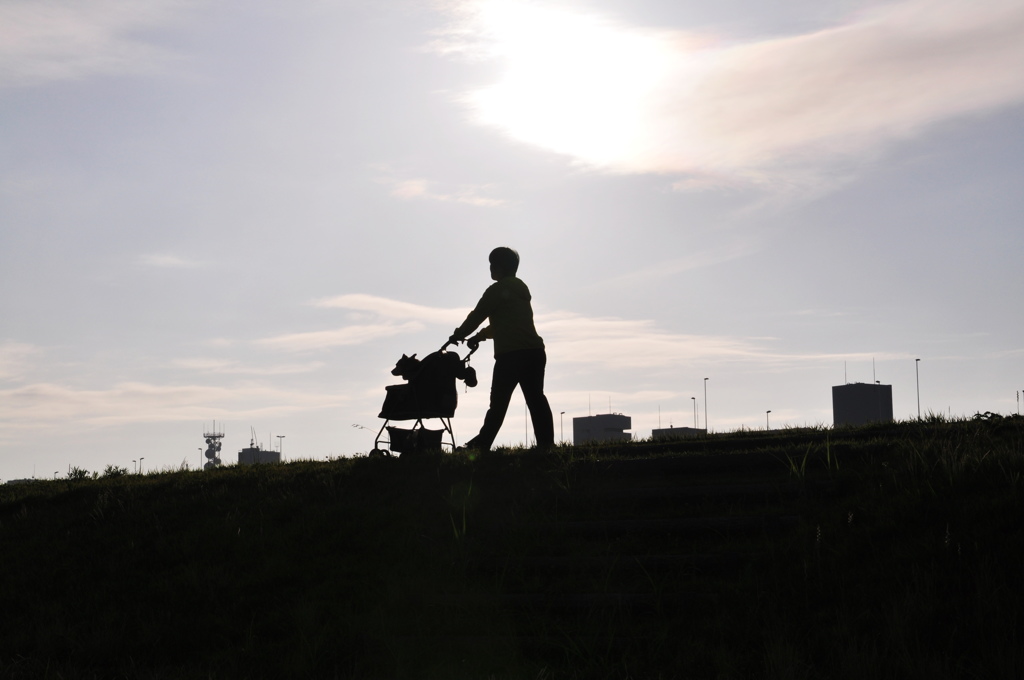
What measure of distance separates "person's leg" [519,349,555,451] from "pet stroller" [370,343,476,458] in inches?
48.1

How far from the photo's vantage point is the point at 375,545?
8820mm

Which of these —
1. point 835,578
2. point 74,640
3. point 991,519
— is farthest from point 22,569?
point 991,519

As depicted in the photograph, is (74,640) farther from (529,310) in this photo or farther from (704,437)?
(704,437)

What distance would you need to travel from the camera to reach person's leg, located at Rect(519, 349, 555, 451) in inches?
490

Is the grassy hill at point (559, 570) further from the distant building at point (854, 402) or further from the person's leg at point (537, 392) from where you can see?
the distant building at point (854, 402)

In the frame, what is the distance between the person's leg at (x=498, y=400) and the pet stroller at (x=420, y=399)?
2.14 ft

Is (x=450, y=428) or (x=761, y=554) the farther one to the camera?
(x=450, y=428)

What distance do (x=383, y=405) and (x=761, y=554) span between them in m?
6.80

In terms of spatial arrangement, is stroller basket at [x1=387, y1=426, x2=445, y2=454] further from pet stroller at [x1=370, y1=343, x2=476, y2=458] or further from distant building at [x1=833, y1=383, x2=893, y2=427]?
distant building at [x1=833, y1=383, x2=893, y2=427]

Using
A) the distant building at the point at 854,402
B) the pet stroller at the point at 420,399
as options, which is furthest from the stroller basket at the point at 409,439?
the distant building at the point at 854,402

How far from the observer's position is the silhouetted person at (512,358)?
1242 cm

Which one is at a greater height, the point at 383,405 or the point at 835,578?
the point at 383,405

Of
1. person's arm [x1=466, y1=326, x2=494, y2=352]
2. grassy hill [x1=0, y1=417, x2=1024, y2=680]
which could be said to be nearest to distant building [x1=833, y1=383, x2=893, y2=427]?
person's arm [x1=466, y1=326, x2=494, y2=352]

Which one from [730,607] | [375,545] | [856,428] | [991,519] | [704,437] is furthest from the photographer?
[704,437]
